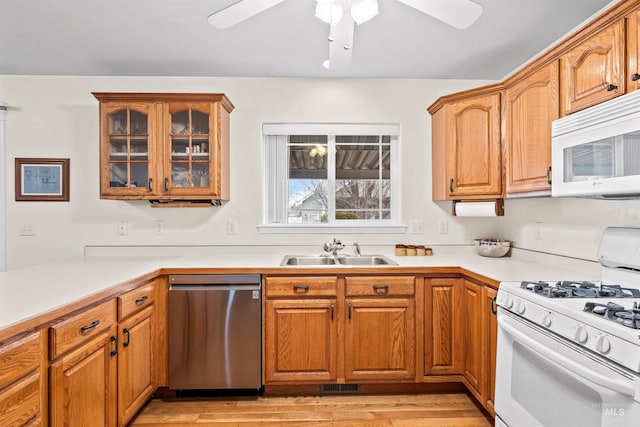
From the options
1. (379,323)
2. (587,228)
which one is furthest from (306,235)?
(587,228)

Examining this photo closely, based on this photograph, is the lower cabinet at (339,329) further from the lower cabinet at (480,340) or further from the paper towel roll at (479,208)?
the paper towel roll at (479,208)

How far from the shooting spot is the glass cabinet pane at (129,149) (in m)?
2.45

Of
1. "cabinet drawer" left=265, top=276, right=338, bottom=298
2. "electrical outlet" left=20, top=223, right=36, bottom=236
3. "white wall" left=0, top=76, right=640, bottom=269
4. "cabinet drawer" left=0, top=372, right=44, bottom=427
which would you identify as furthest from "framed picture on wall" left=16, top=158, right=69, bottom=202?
"cabinet drawer" left=0, top=372, right=44, bottom=427

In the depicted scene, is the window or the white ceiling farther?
the window

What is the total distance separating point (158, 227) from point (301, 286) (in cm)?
138

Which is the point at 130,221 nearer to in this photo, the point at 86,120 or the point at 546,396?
the point at 86,120

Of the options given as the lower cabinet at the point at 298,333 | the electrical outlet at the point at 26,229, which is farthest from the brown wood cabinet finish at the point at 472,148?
the electrical outlet at the point at 26,229

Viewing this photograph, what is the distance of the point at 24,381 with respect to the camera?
1.13 m

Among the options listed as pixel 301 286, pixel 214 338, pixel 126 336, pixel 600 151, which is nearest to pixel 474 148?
pixel 600 151

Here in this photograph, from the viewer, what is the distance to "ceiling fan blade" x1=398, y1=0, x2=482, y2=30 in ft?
4.64

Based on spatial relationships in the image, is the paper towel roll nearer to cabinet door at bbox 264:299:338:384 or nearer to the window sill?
the window sill

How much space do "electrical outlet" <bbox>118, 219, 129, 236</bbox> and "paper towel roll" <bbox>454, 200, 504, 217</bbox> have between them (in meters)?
2.65

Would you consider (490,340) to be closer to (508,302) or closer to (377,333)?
(508,302)

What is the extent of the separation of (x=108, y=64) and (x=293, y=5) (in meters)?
1.63
